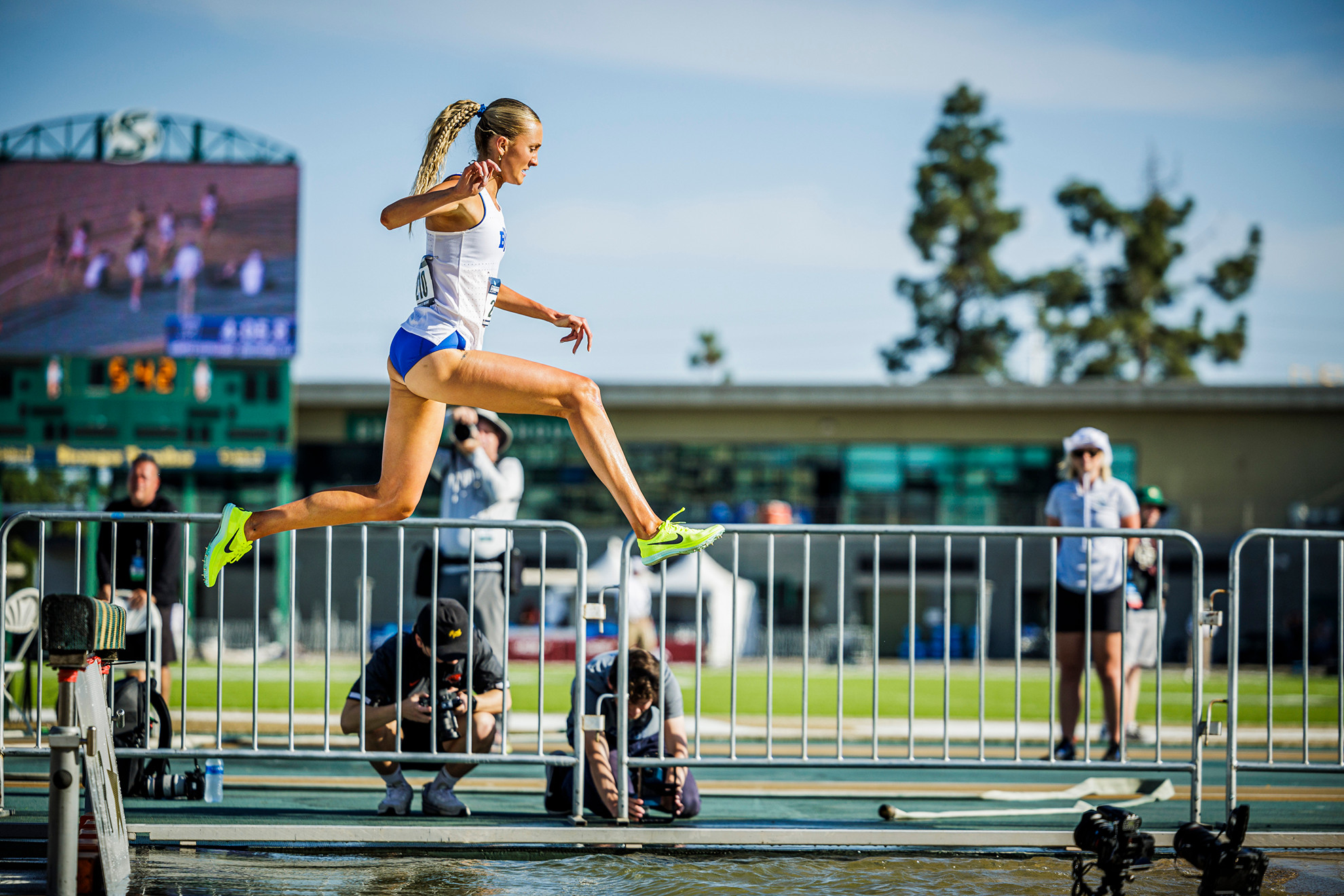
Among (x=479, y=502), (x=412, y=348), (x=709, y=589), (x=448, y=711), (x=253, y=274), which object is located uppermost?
(x=253, y=274)

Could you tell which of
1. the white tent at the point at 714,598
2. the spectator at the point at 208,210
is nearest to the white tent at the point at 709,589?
the white tent at the point at 714,598

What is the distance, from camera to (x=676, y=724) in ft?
17.8

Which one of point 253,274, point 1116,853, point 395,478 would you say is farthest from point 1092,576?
point 253,274

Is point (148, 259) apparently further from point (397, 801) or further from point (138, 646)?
point (397, 801)

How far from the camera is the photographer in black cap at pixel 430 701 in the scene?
5.34 metres

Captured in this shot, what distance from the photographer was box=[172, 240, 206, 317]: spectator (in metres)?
23.9

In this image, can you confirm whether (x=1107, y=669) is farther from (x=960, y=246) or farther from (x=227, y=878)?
(x=960, y=246)

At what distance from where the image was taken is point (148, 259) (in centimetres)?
2403

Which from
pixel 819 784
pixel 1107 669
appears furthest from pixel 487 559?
pixel 1107 669

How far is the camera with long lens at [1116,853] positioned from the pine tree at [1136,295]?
51.2 metres

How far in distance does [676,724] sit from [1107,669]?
2.79 metres

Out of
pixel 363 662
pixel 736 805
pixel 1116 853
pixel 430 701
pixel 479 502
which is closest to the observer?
pixel 1116 853

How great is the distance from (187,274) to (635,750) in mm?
21368

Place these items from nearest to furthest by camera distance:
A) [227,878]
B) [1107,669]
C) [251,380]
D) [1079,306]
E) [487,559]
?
[227,878] → [487,559] → [1107,669] → [251,380] → [1079,306]
